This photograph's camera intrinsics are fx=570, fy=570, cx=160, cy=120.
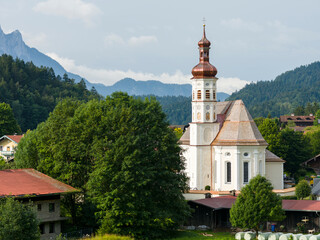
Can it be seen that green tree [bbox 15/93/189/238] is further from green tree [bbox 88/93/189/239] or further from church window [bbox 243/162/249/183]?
church window [bbox 243/162/249/183]

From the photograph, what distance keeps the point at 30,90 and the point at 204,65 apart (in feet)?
346

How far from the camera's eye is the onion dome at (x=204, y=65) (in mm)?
59969

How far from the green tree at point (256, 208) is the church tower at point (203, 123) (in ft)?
55.7

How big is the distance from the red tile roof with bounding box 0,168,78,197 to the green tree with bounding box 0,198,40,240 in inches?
169

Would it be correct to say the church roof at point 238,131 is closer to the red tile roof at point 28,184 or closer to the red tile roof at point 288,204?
the red tile roof at point 288,204

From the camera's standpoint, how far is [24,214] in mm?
32375

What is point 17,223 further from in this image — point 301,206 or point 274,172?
point 274,172

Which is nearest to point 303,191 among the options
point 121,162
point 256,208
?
point 256,208

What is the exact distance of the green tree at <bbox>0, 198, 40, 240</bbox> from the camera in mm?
31656


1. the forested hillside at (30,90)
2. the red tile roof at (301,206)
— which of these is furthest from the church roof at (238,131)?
the forested hillside at (30,90)

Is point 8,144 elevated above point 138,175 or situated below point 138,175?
above

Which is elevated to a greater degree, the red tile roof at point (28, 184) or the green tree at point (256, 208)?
the red tile roof at point (28, 184)

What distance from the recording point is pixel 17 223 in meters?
31.9

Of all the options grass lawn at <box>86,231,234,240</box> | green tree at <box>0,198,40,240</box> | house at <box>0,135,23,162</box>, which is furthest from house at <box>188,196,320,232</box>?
house at <box>0,135,23,162</box>
